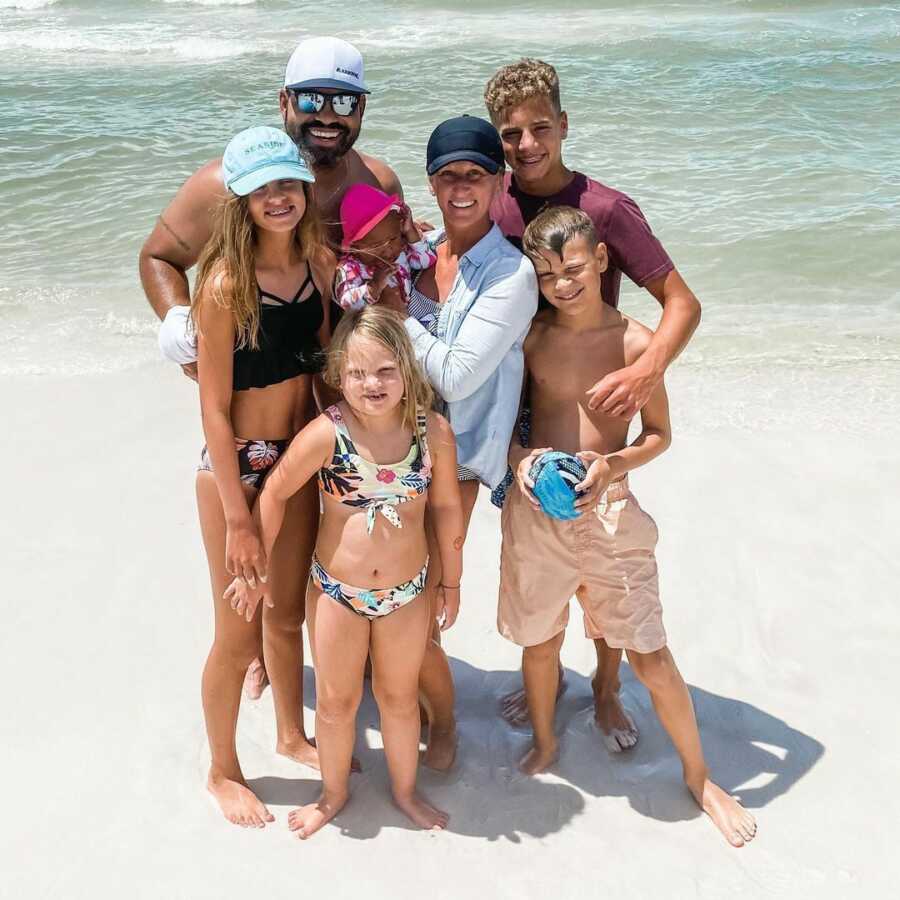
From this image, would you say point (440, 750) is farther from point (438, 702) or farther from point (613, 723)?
point (613, 723)

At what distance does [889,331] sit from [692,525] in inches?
126

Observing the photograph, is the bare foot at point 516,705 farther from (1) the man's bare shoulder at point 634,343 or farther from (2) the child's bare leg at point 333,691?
(1) the man's bare shoulder at point 634,343

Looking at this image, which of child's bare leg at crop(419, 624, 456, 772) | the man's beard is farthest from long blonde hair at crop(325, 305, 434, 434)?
child's bare leg at crop(419, 624, 456, 772)

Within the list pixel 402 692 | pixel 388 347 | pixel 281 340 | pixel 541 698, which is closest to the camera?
pixel 388 347

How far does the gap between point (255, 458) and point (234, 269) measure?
613 millimetres

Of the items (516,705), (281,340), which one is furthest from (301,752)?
(281,340)

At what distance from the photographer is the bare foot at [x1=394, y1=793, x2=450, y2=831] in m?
3.31

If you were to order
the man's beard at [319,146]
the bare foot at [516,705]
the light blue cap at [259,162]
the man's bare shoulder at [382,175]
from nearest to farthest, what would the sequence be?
the light blue cap at [259,162] < the man's beard at [319,146] < the man's bare shoulder at [382,175] < the bare foot at [516,705]

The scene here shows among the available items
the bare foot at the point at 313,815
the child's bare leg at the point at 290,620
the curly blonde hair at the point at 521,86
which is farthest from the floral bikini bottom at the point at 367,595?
the curly blonde hair at the point at 521,86

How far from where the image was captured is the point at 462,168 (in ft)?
9.57

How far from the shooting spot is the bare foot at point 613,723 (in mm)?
3672

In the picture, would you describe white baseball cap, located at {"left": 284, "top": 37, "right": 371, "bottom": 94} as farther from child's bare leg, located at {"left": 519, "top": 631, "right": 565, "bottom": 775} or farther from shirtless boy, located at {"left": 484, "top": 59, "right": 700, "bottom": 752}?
child's bare leg, located at {"left": 519, "top": 631, "right": 565, "bottom": 775}

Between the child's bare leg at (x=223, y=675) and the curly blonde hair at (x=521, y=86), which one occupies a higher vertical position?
the curly blonde hair at (x=521, y=86)

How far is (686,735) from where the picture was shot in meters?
3.34
